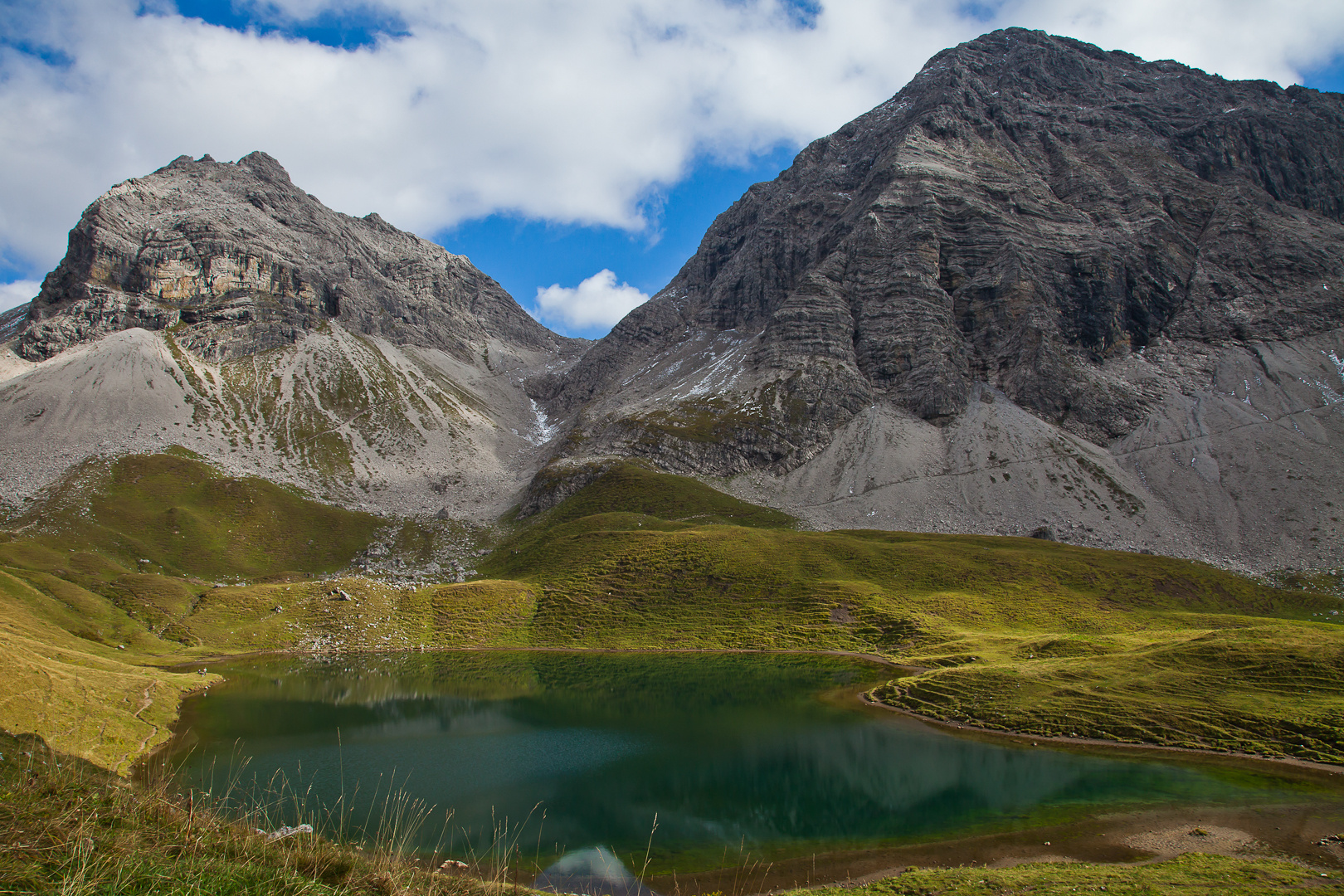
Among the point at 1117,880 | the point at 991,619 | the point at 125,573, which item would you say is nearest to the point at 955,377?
the point at 991,619

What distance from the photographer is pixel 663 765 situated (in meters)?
36.6

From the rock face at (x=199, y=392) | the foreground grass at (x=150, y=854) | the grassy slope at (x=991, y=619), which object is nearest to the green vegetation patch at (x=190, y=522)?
the rock face at (x=199, y=392)

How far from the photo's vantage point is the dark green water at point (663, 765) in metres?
27.7

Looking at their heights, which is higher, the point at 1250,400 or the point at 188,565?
the point at 1250,400

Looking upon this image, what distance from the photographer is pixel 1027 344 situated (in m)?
162

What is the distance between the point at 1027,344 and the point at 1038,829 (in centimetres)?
16072

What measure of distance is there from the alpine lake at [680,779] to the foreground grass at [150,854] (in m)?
4.59

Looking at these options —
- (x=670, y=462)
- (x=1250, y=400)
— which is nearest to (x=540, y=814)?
(x=670, y=462)

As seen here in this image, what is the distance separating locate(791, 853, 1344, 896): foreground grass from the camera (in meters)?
18.4

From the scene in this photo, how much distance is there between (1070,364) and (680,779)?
532ft

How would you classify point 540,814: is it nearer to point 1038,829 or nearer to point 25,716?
point 1038,829

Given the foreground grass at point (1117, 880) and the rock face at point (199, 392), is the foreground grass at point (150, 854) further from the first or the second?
the rock face at point (199, 392)

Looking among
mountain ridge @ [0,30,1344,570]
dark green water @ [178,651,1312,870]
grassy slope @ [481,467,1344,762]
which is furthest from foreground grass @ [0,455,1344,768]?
mountain ridge @ [0,30,1344,570]

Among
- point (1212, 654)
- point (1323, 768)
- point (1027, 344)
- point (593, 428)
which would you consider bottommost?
point (1323, 768)
